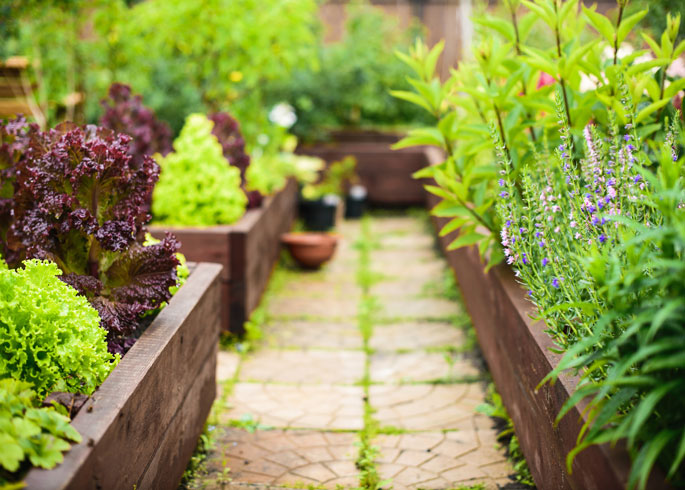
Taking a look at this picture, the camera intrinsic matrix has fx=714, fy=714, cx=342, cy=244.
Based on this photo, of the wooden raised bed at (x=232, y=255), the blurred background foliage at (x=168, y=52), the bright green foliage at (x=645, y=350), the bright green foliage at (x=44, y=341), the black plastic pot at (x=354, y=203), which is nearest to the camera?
the bright green foliage at (x=645, y=350)

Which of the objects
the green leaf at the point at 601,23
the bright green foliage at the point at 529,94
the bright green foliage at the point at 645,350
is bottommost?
the bright green foliage at the point at 645,350

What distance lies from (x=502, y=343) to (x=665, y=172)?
1676 millimetres

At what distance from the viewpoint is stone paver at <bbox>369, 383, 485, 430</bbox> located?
11.6ft

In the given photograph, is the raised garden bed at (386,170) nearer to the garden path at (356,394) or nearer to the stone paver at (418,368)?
the garden path at (356,394)

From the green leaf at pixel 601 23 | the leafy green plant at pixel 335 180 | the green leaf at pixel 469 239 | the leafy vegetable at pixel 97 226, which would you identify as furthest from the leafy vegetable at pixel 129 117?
the leafy green plant at pixel 335 180

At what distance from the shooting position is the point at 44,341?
2154mm

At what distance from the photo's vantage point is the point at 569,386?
216 centimetres

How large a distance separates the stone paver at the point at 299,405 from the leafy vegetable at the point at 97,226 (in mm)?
1114

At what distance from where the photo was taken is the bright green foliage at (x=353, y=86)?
28.7 feet

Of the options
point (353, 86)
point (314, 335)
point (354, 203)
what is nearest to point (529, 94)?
point (314, 335)

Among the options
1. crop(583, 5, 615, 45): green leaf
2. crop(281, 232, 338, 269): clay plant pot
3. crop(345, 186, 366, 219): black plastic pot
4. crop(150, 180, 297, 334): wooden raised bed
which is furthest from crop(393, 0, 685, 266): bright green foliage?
crop(345, 186, 366, 219): black plastic pot

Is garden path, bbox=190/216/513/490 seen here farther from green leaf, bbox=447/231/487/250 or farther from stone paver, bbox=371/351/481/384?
green leaf, bbox=447/231/487/250

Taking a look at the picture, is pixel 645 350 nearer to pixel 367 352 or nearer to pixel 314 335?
pixel 367 352

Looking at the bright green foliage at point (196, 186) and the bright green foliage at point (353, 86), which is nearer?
the bright green foliage at point (196, 186)
